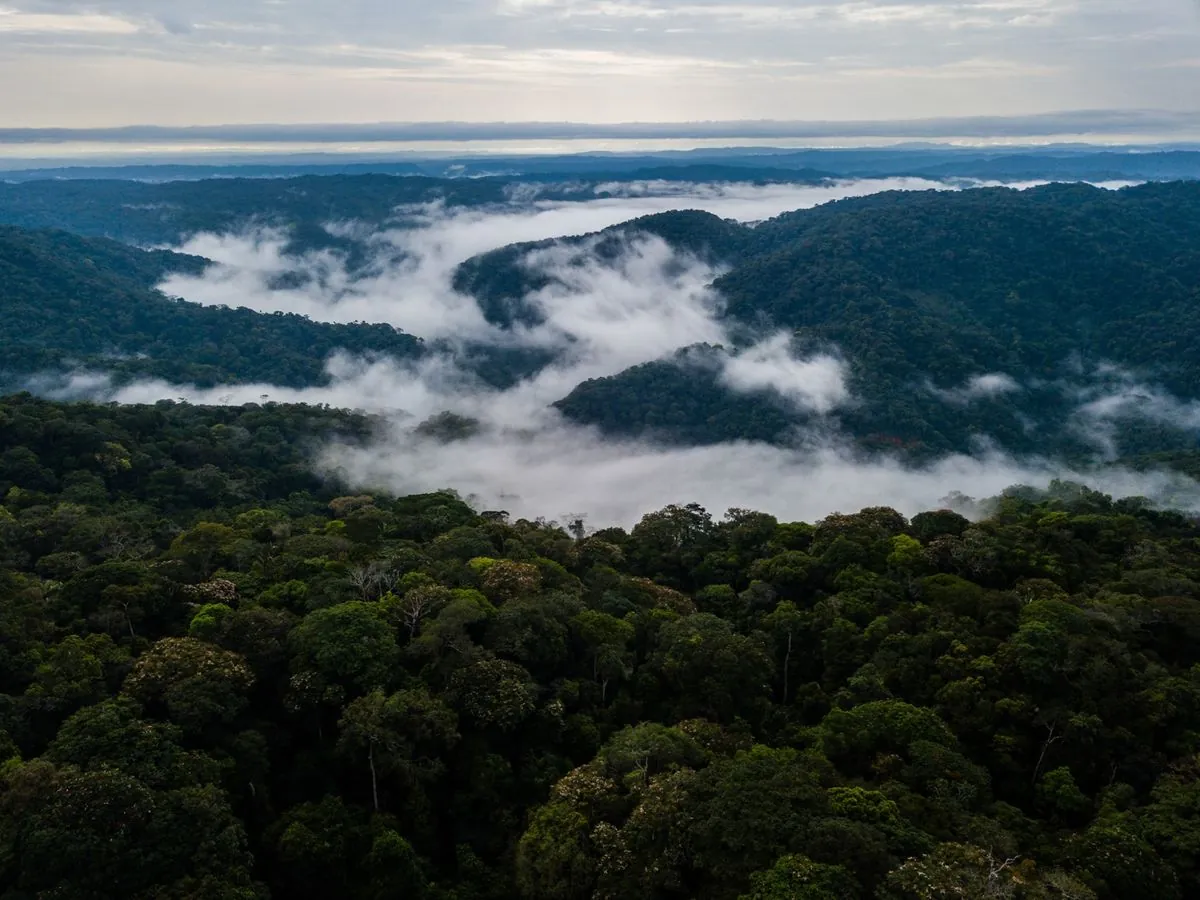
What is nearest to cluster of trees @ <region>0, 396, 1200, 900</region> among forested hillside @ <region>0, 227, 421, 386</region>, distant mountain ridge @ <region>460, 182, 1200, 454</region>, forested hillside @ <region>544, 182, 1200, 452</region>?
distant mountain ridge @ <region>460, 182, 1200, 454</region>

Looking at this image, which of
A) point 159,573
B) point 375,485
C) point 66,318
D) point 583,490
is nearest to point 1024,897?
point 159,573

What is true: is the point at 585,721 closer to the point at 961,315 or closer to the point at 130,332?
the point at 130,332

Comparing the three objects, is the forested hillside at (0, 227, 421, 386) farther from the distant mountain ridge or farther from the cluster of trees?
the cluster of trees

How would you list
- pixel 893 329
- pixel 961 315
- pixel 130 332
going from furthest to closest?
pixel 961 315 < pixel 130 332 < pixel 893 329

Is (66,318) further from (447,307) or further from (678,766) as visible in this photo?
(678,766)

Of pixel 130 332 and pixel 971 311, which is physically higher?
pixel 971 311

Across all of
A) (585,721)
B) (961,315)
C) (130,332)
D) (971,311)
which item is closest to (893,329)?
(961,315)
